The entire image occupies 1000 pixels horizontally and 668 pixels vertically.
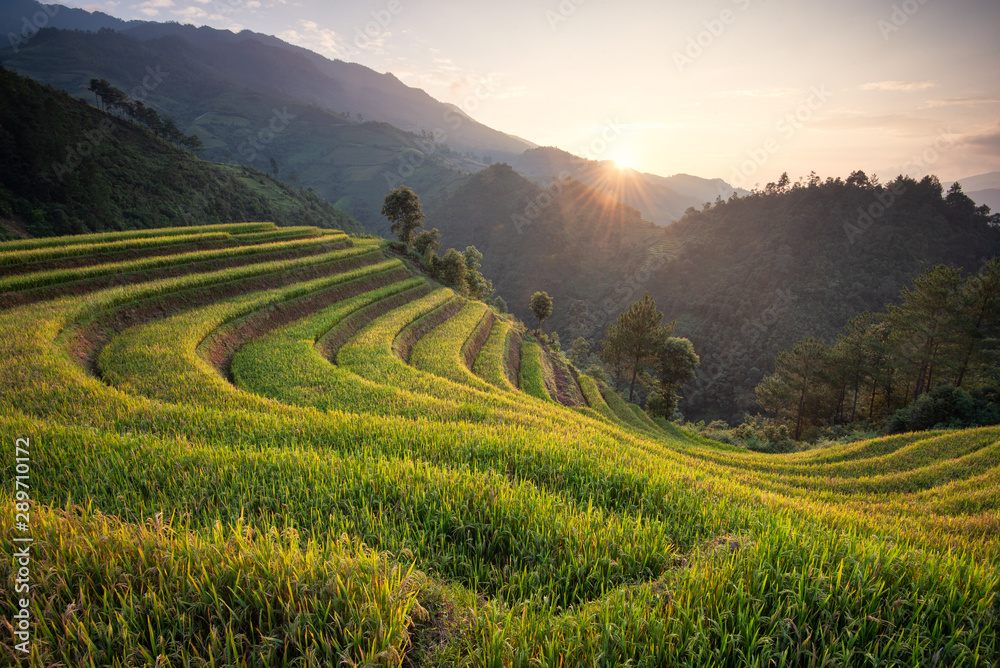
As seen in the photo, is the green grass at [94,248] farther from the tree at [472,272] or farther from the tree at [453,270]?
the tree at [472,272]

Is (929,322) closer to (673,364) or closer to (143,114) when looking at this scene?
(673,364)

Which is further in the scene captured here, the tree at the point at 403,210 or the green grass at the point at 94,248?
the tree at the point at 403,210

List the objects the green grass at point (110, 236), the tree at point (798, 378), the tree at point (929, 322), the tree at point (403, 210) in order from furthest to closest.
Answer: the tree at point (403, 210) < the tree at point (798, 378) < the tree at point (929, 322) < the green grass at point (110, 236)

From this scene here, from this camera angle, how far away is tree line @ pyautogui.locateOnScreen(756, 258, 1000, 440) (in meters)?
29.8

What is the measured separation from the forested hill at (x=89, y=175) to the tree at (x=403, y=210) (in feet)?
128

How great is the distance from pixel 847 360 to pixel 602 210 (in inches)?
5531

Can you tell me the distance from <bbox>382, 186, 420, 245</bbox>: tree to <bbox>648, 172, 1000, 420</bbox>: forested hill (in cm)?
6908

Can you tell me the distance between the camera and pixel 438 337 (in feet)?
92.5

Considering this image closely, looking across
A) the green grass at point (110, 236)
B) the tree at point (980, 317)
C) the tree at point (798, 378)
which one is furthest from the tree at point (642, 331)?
the green grass at point (110, 236)

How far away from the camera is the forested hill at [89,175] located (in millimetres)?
48438

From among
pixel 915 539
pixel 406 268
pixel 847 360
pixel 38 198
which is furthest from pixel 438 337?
pixel 38 198

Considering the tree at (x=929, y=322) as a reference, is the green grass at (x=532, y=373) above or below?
below

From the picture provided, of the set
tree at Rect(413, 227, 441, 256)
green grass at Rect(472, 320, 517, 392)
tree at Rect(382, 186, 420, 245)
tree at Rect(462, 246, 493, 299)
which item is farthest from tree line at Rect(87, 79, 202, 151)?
green grass at Rect(472, 320, 517, 392)

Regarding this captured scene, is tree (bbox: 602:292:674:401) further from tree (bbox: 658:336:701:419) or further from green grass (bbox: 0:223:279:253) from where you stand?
Result: green grass (bbox: 0:223:279:253)
